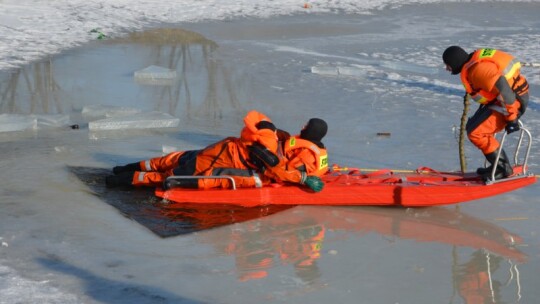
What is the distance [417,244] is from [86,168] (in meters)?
A: 3.09

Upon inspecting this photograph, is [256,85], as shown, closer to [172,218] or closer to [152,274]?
[172,218]

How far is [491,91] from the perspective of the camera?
665 centimetres

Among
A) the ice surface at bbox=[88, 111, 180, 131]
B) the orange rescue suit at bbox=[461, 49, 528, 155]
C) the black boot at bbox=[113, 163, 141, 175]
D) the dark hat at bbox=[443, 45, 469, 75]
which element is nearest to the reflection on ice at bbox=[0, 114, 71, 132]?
the ice surface at bbox=[88, 111, 180, 131]

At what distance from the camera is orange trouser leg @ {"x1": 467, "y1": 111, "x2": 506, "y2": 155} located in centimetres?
676

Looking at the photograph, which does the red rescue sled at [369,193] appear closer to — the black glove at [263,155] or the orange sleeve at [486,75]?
the black glove at [263,155]

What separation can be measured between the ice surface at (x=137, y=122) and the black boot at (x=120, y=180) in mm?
1766

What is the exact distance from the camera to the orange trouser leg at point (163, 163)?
729 cm

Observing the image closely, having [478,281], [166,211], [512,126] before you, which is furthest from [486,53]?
[166,211]

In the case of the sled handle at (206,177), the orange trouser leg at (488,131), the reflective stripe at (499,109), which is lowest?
the sled handle at (206,177)

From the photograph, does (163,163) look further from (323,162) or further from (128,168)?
(323,162)

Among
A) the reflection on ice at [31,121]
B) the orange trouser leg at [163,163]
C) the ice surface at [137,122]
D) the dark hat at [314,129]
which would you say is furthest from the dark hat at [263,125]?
the reflection on ice at [31,121]

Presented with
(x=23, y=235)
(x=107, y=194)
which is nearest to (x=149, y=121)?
(x=107, y=194)

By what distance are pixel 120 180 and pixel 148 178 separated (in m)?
0.23

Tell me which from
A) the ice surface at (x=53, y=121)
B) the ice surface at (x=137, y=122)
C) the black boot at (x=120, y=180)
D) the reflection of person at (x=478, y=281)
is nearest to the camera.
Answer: the reflection of person at (x=478, y=281)
